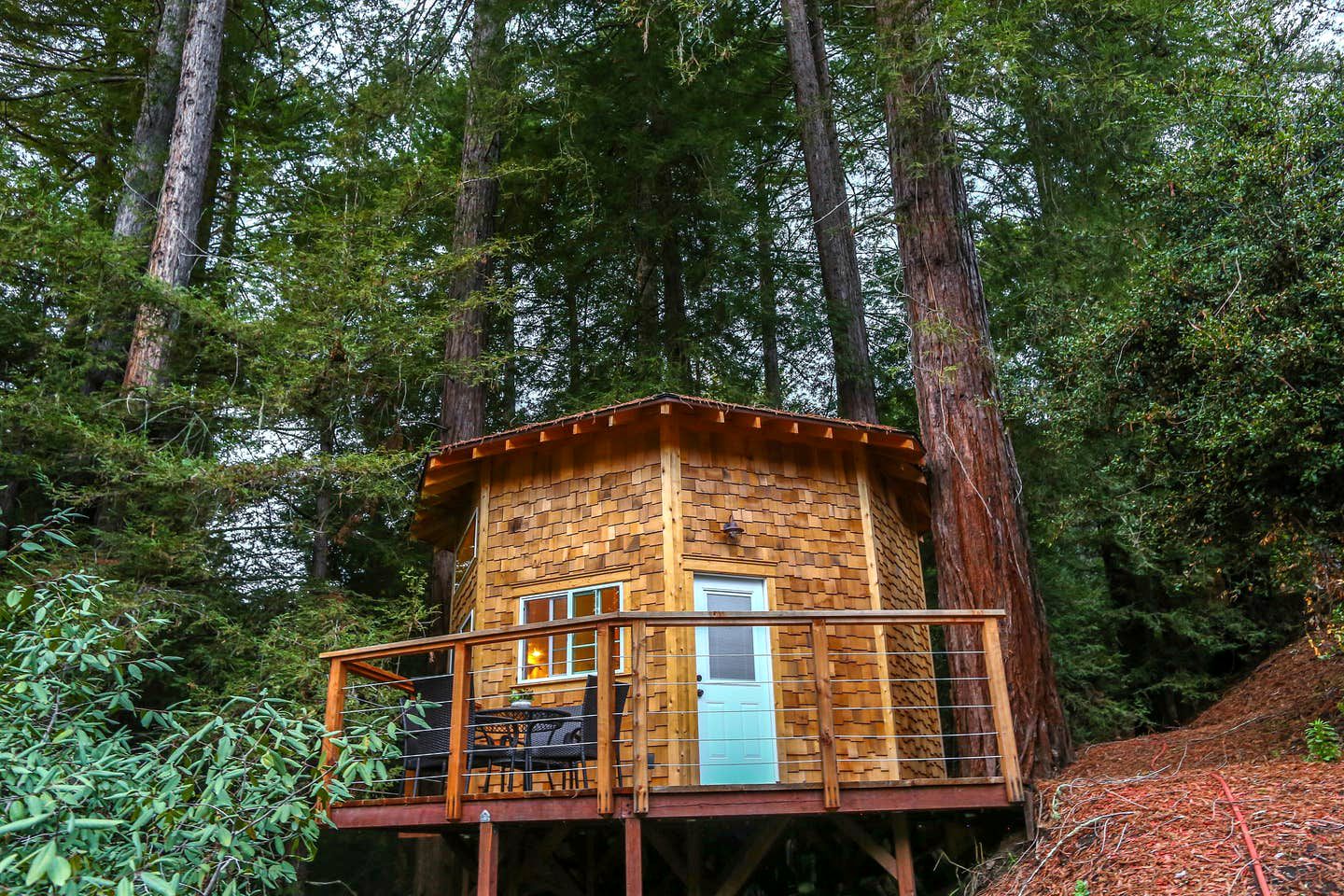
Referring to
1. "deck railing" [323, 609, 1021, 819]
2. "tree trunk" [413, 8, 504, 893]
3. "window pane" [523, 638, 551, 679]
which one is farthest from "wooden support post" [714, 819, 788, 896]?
"tree trunk" [413, 8, 504, 893]

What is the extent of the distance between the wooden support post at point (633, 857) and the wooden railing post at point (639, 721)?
0.34 ft

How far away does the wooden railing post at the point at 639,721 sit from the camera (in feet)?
18.5

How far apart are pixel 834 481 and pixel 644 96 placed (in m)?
7.08

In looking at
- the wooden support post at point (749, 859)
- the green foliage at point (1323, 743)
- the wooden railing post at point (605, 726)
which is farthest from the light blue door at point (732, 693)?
the green foliage at point (1323, 743)

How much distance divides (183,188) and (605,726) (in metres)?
9.61

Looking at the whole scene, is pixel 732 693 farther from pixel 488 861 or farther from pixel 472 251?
pixel 472 251

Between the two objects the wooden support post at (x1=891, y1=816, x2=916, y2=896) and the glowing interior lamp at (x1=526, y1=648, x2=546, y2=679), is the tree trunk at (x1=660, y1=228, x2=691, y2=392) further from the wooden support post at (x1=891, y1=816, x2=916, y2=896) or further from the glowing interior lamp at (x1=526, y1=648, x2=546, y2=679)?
the wooden support post at (x1=891, y1=816, x2=916, y2=896)

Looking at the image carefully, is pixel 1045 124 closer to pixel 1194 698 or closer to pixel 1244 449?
pixel 1244 449

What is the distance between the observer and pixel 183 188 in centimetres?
1181

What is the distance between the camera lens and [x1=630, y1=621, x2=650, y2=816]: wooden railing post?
5645 mm

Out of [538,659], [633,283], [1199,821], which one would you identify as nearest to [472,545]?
[538,659]

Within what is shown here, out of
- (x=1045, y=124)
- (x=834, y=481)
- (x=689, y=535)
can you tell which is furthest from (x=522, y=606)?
(x=1045, y=124)

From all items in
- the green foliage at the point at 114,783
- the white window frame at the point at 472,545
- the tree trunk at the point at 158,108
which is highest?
the tree trunk at the point at 158,108

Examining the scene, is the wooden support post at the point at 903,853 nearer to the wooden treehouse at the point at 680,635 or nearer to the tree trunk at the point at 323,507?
the wooden treehouse at the point at 680,635
